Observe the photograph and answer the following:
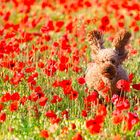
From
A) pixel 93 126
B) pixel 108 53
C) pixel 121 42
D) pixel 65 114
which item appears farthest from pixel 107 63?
pixel 93 126

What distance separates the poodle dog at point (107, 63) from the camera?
6.02m

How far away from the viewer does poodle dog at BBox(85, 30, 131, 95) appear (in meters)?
6.02

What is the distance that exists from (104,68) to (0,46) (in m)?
1.70

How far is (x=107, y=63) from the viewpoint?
19.7 ft

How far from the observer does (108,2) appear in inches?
533

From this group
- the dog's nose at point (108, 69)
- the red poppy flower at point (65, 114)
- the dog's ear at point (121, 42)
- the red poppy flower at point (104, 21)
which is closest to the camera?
the red poppy flower at point (65, 114)

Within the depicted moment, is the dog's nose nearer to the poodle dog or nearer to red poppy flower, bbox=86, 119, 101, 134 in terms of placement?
the poodle dog

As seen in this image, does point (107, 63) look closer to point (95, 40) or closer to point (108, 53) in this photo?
point (108, 53)

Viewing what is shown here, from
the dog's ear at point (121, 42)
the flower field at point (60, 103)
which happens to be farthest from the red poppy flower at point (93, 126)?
the dog's ear at point (121, 42)

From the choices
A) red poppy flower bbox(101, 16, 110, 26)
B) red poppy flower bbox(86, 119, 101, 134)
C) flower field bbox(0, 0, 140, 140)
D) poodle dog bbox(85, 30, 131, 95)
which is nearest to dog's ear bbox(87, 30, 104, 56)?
poodle dog bbox(85, 30, 131, 95)

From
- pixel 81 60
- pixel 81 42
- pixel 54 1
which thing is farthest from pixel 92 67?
pixel 54 1

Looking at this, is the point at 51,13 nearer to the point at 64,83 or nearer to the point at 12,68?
the point at 12,68

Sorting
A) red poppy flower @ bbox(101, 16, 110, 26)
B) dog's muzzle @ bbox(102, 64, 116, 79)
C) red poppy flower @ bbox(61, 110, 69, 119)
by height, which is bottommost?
red poppy flower @ bbox(61, 110, 69, 119)

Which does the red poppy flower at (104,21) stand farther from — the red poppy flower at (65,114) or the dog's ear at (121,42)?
the red poppy flower at (65,114)
